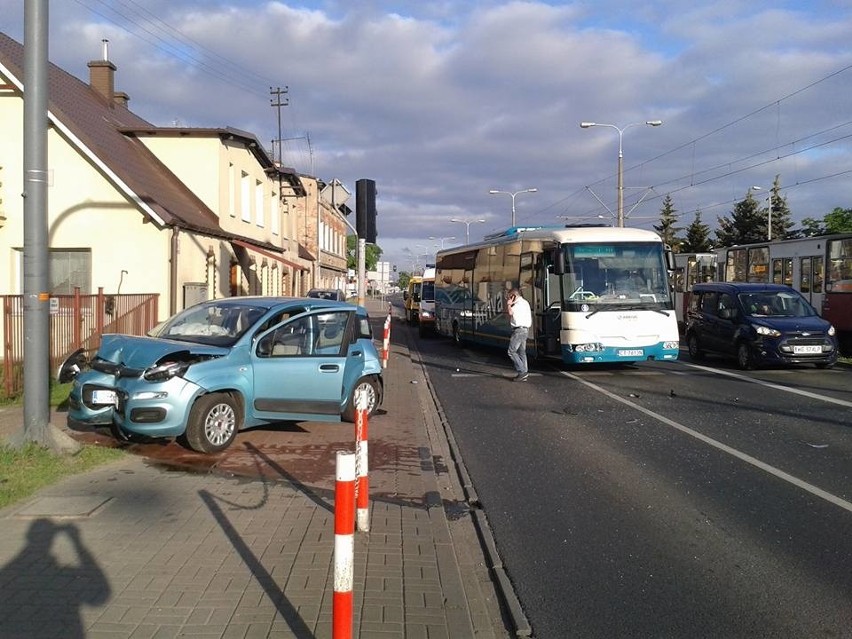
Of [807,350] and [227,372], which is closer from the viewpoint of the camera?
[227,372]

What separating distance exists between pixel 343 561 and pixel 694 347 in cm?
1843

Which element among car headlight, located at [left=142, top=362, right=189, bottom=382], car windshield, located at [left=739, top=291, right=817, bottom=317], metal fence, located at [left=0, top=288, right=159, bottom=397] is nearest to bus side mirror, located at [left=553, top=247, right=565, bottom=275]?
car windshield, located at [left=739, top=291, right=817, bottom=317]

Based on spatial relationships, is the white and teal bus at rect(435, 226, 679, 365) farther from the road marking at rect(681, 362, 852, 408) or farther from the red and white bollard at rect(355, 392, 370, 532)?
the red and white bollard at rect(355, 392, 370, 532)

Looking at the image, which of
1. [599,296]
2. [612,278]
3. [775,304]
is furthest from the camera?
[775,304]

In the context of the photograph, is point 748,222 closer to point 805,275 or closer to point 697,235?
point 697,235

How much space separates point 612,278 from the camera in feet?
54.8

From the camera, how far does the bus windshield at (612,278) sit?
650 inches

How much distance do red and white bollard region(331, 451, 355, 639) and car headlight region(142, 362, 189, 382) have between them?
16.5 ft

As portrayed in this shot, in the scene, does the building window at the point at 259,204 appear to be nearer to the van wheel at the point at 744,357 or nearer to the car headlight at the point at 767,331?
the van wheel at the point at 744,357

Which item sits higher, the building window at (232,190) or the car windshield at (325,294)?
the building window at (232,190)

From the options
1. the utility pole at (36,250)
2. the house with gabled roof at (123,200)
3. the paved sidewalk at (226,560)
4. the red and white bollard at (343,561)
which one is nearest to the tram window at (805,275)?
the house with gabled roof at (123,200)

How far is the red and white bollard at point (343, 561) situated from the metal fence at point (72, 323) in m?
8.55

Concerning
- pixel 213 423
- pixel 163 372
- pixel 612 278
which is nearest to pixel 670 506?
pixel 213 423

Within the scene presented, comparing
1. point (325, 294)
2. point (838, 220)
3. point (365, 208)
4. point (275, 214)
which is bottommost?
point (325, 294)
